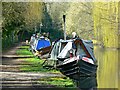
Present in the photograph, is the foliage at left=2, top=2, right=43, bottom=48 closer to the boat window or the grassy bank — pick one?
the grassy bank

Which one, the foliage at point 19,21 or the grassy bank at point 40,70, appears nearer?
the grassy bank at point 40,70

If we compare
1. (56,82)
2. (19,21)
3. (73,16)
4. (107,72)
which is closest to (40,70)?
(19,21)

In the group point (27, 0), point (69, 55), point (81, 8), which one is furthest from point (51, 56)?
point (27, 0)

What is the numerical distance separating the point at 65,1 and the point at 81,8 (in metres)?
1.10

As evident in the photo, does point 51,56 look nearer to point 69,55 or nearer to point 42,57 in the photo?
point 42,57

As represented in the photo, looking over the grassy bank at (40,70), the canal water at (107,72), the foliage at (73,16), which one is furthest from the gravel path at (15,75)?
the canal water at (107,72)

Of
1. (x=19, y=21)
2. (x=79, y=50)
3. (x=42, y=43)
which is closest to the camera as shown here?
(x=19, y=21)

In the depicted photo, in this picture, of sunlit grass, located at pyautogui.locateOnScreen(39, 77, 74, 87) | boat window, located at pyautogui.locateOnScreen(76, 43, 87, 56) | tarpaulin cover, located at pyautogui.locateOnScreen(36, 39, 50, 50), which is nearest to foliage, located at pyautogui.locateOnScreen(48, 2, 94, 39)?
boat window, located at pyautogui.locateOnScreen(76, 43, 87, 56)

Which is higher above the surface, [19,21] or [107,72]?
[19,21]

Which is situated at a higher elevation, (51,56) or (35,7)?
(35,7)

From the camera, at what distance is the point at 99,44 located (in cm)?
661

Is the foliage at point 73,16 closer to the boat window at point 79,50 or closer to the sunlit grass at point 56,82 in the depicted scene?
the boat window at point 79,50

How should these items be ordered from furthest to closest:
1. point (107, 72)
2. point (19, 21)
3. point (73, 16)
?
1. point (107, 72)
2. point (73, 16)
3. point (19, 21)

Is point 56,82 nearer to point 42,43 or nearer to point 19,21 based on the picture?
point 19,21
